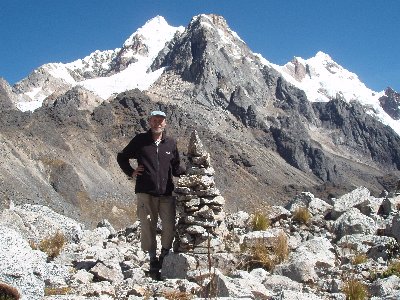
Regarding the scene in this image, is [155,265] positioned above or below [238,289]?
above

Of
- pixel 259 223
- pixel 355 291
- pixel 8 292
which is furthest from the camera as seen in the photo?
pixel 259 223

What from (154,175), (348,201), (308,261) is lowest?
(308,261)

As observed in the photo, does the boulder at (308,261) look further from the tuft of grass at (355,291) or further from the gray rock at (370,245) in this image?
the tuft of grass at (355,291)

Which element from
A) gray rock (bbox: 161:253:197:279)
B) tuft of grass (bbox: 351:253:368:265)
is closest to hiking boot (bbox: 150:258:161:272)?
gray rock (bbox: 161:253:197:279)

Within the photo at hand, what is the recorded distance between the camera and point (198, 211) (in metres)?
11.0

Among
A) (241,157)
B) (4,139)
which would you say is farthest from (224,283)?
(241,157)

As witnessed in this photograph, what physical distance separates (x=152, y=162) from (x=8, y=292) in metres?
4.62

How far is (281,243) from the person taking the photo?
10.9m

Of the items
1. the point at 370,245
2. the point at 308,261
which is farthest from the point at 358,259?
the point at 370,245

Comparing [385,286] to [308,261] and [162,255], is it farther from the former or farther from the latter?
[162,255]

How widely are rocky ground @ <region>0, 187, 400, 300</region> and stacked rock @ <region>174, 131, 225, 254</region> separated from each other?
1.05 feet

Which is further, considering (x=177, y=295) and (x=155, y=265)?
(x=155, y=265)

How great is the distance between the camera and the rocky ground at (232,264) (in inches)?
279

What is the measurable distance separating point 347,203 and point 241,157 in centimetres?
17310
